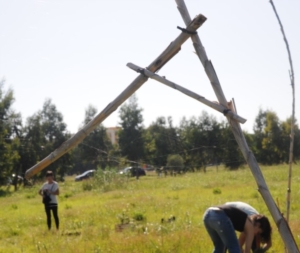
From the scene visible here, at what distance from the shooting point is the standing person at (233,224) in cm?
500

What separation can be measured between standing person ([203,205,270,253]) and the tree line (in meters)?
0.56

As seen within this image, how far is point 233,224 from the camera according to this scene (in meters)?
5.19

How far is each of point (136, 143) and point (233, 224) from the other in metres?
7.92

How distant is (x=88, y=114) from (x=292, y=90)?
181 ft

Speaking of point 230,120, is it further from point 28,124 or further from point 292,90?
point 28,124

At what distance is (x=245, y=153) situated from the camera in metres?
4.02

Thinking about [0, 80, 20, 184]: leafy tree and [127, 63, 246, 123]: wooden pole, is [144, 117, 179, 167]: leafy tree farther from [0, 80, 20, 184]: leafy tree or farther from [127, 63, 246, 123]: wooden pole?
[0, 80, 20, 184]: leafy tree

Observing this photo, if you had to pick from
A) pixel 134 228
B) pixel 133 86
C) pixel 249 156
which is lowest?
pixel 134 228

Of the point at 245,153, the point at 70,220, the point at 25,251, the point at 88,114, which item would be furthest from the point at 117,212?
the point at 88,114

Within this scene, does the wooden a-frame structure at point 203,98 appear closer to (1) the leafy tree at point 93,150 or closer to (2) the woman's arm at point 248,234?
(1) the leafy tree at point 93,150

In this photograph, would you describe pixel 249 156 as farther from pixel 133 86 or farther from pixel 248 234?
pixel 248 234

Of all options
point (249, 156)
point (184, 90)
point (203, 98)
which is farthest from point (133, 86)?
point (249, 156)

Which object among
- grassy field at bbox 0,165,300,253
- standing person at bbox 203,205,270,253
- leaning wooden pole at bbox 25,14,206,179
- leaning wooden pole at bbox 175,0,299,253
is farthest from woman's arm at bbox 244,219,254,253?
leaning wooden pole at bbox 25,14,206,179

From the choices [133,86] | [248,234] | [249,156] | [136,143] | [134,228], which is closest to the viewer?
[249,156]
